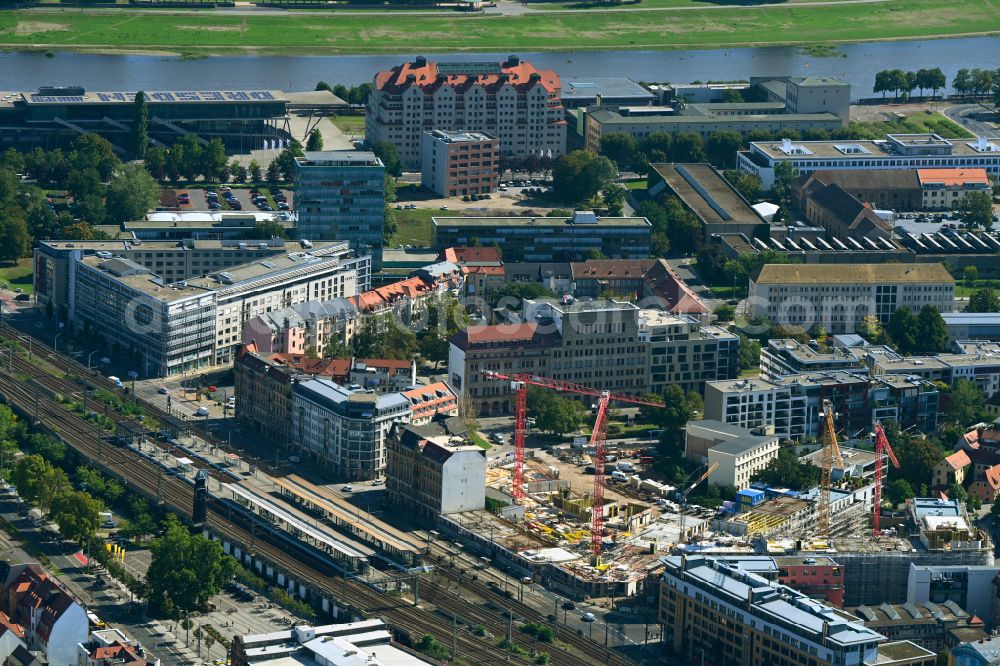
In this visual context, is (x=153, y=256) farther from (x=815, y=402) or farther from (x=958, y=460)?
(x=958, y=460)

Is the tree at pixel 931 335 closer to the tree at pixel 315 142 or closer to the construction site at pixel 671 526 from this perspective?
the construction site at pixel 671 526

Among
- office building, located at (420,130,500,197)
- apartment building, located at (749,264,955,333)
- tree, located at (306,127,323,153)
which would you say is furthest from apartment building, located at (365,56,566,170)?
apartment building, located at (749,264,955,333)

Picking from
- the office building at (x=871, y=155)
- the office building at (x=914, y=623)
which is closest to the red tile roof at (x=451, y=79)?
the office building at (x=871, y=155)

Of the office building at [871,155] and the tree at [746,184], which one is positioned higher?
the office building at [871,155]

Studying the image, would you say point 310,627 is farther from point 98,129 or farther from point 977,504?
point 98,129

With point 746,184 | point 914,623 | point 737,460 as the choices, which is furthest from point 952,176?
point 914,623

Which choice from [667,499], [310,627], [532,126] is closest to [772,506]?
[667,499]

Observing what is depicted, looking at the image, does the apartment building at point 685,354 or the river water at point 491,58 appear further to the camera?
the river water at point 491,58
